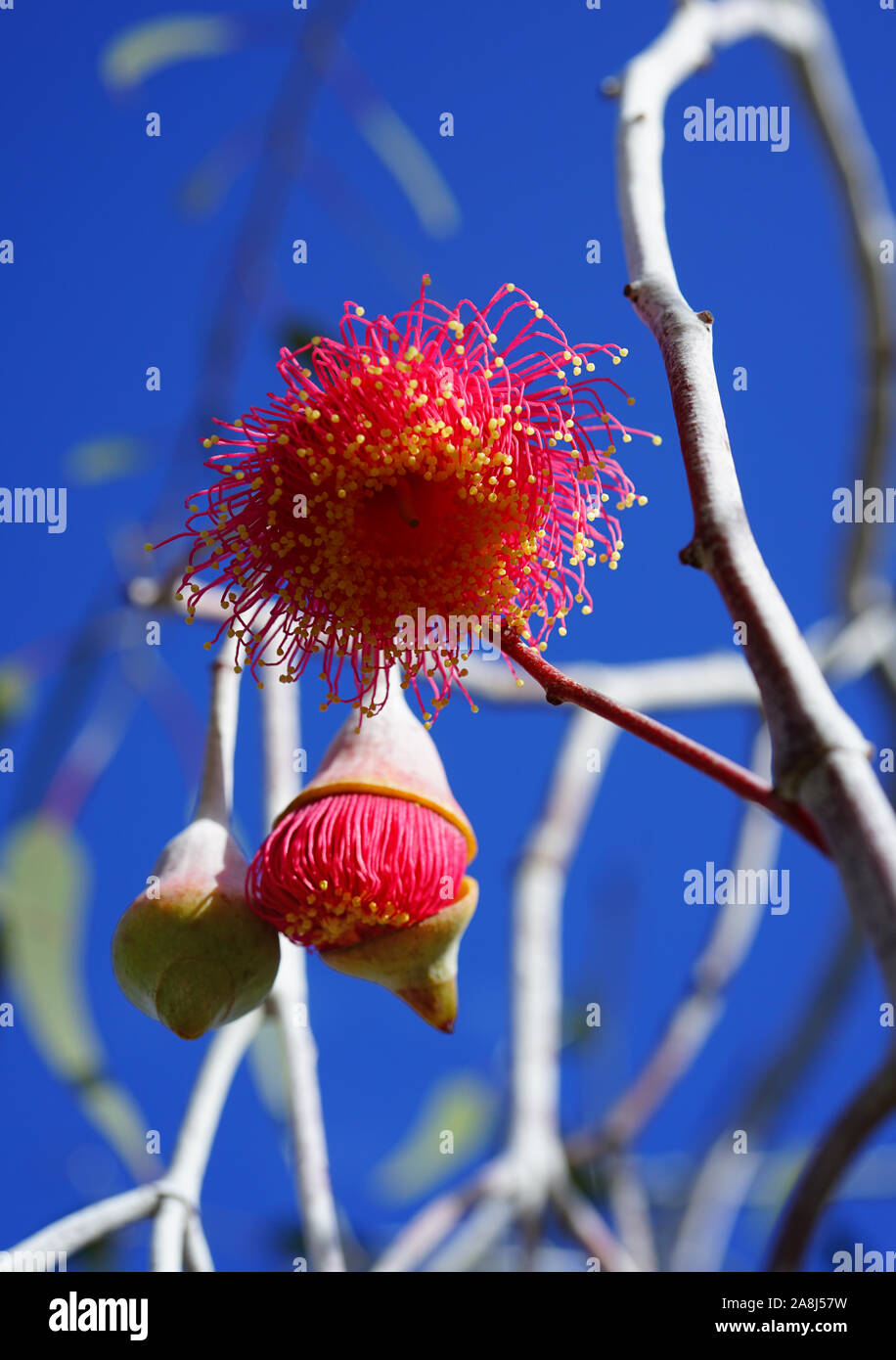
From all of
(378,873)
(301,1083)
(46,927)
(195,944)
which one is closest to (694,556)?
(378,873)

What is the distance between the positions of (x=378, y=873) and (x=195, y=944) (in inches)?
6.7

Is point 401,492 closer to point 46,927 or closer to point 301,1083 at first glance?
point 301,1083

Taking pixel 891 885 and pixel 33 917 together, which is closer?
pixel 891 885

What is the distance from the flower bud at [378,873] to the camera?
1291 mm

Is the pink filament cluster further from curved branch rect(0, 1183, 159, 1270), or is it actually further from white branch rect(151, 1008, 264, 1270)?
curved branch rect(0, 1183, 159, 1270)

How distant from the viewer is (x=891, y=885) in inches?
24.6

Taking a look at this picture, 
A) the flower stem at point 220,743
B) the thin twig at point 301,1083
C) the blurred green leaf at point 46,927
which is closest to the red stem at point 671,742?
the flower stem at point 220,743

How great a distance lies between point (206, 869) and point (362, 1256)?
1843 millimetres

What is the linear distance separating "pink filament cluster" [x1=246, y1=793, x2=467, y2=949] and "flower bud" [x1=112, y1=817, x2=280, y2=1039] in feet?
0.10

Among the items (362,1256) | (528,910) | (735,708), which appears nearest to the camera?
(528,910)

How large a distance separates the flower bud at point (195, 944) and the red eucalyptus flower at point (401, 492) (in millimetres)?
186

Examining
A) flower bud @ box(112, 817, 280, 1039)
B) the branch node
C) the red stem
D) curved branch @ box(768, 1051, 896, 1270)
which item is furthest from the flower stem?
curved branch @ box(768, 1051, 896, 1270)
